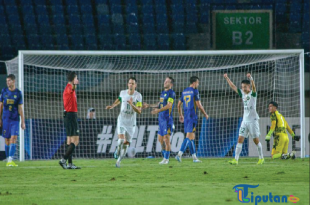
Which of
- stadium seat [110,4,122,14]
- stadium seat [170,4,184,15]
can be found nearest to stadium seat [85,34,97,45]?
stadium seat [110,4,122,14]

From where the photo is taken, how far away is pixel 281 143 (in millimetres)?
11852

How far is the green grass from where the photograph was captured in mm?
5086

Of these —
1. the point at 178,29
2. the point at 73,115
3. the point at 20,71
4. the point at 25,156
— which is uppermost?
the point at 178,29

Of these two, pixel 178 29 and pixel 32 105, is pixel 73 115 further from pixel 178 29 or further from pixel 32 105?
pixel 178 29

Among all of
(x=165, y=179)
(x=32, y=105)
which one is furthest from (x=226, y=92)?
(x=165, y=179)

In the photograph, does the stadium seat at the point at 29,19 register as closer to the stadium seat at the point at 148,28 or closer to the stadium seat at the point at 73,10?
the stadium seat at the point at 73,10

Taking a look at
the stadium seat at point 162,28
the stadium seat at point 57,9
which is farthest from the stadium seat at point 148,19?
the stadium seat at point 57,9

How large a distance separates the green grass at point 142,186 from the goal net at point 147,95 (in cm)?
441

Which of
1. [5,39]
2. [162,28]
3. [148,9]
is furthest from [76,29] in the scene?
[162,28]

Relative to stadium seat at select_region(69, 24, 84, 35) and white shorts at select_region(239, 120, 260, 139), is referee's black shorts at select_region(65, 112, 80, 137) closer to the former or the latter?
white shorts at select_region(239, 120, 260, 139)

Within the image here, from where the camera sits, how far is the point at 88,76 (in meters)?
15.4

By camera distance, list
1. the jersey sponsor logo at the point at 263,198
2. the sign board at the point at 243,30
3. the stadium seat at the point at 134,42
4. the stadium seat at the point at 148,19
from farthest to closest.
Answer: the stadium seat at the point at 148,19
the stadium seat at the point at 134,42
the sign board at the point at 243,30
the jersey sponsor logo at the point at 263,198

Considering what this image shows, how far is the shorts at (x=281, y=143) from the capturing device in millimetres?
11812

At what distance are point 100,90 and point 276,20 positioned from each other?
6.14 meters
